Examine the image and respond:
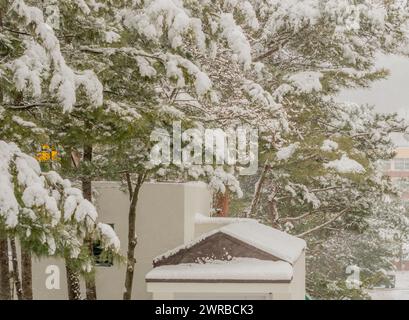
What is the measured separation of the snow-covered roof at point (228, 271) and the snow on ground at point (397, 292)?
33903mm

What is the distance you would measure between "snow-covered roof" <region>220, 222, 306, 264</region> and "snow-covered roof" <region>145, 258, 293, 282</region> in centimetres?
29

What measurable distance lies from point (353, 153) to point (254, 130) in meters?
3.80

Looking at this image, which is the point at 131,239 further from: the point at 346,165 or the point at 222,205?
the point at 222,205

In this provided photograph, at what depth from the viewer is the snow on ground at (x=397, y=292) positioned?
46875 mm

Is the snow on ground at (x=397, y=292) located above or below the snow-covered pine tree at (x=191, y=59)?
below

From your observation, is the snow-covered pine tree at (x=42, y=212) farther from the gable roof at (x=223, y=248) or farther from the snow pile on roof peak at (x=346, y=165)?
the snow pile on roof peak at (x=346, y=165)

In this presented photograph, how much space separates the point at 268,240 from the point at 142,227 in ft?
10.4

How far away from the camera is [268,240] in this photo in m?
13.5

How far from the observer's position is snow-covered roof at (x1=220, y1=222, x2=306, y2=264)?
12.3 m

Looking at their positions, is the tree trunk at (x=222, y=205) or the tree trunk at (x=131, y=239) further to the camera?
the tree trunk at (x=222, y=205)

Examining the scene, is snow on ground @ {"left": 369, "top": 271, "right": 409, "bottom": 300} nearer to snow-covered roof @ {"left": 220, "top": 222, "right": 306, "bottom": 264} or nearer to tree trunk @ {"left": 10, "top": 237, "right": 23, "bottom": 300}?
snow-covered roof @ {"left": 220, "top": 222, "right": 306, "bottom": 264}

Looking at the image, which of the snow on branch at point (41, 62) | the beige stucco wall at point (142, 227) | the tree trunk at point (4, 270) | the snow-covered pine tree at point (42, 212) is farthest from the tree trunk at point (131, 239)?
the snow-covered pine tree at point (42, 212)
